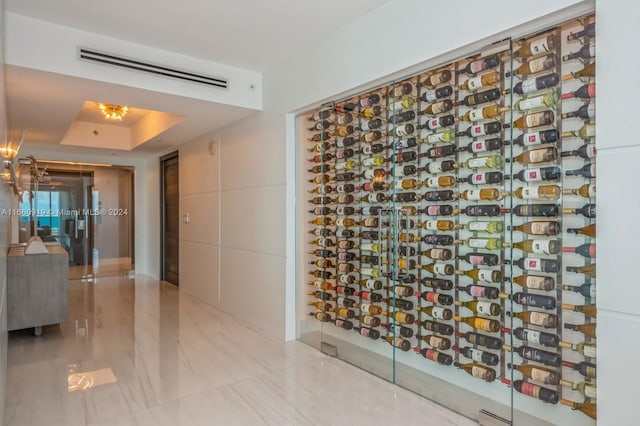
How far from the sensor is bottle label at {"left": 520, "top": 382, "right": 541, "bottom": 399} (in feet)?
7.73

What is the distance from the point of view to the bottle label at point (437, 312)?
294 centimetres

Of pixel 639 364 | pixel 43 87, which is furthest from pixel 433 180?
pixel 43 87

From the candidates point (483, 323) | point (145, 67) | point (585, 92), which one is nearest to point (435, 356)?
point (483, 323)

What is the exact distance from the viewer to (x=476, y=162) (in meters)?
2.66

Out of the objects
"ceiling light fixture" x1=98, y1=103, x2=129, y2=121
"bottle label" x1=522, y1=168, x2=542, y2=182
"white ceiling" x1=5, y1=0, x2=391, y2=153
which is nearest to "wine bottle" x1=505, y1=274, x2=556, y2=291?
"bottle label" x1=522, y1=168, x2=542, y2=182

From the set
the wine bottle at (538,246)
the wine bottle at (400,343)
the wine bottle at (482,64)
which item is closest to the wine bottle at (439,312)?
the wine bottle at (400,343)

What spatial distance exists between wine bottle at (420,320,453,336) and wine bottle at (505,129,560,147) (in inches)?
54.2

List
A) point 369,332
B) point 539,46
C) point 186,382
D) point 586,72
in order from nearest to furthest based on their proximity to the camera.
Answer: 1. point 586,72
2. point 539,46
3. point 186,382
4. point 369,332

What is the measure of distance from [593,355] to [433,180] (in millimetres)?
1437

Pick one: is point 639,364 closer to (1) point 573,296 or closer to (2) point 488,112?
(1) point 573,296

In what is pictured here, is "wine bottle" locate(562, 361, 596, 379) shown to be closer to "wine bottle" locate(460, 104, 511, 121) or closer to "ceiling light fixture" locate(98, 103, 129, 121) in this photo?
"wine bottle" locate(460, 104, 511, 121)

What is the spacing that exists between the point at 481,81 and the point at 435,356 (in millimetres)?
1965

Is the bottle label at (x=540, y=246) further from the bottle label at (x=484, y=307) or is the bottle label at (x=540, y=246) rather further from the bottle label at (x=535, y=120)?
the bottle label at (x=535, y=120)

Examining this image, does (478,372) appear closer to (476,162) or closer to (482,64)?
(476,162)
